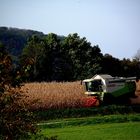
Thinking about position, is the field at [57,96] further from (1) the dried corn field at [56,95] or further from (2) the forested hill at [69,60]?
(2) the forested hill at [69,60]

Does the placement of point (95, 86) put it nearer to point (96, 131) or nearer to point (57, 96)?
point (57, 96)

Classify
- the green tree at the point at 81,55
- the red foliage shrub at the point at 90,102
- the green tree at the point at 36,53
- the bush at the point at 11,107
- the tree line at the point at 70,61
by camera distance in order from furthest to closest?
the green tree at the point at 81,55 < the tree line at the point at 70,61 < the green tree at the point at 36,53 < the red foliage shrub at the point at 90,102 < the bush at the point at 11,107

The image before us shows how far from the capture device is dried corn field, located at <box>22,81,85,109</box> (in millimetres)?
35062

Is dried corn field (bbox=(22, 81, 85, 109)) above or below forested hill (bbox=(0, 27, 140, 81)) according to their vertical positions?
below

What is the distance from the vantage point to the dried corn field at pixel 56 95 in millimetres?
35062

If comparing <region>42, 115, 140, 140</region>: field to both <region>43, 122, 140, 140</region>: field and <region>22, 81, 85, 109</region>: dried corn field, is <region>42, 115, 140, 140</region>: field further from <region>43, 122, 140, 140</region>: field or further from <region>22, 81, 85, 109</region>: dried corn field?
<region>22, 81, 85, 109</region>: dried corn field

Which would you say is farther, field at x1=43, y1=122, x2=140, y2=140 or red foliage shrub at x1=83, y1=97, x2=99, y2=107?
red foliage shrub at x1=83, y1=97, x2=99, y2=107

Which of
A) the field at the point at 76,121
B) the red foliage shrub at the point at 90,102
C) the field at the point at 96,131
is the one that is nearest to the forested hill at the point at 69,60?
the field at the point at 76,121

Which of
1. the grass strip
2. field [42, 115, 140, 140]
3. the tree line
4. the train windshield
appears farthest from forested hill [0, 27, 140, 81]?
field [42, 115, 140, 140]

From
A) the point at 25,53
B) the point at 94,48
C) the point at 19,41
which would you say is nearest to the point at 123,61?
the point at 94,48

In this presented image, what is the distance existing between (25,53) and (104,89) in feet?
138

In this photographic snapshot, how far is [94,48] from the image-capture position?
3430 inches

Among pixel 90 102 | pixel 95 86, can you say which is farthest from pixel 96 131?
pixel 95 86

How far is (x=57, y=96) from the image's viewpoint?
119ft
